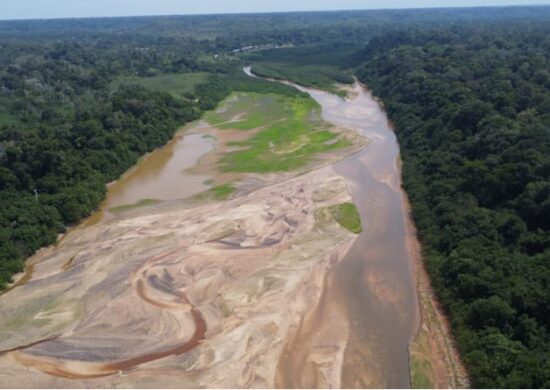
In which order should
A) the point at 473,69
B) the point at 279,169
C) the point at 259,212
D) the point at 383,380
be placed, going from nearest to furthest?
the point at 383,380, the point at 259,212, the point at 279,169, the point at 473,69

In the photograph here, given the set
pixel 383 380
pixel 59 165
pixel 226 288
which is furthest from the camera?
pixel 59 165

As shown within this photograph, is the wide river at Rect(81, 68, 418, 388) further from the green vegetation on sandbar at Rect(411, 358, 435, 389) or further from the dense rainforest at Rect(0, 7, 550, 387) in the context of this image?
the dense rainforest at Rect(0, 7, 550, 387)

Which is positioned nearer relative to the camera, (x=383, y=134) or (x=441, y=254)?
(x=441, y=254)

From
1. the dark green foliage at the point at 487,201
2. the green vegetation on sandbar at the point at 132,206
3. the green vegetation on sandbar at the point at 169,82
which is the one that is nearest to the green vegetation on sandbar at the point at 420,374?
the dark green foliage at the point at 487,201

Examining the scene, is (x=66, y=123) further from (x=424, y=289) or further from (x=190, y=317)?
(x=424, y=289)

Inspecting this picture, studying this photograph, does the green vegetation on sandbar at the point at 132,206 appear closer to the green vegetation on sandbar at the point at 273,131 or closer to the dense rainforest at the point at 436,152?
the dense rainforest at the point at 436,152

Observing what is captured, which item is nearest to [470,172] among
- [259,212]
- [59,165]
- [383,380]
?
[259,212]
